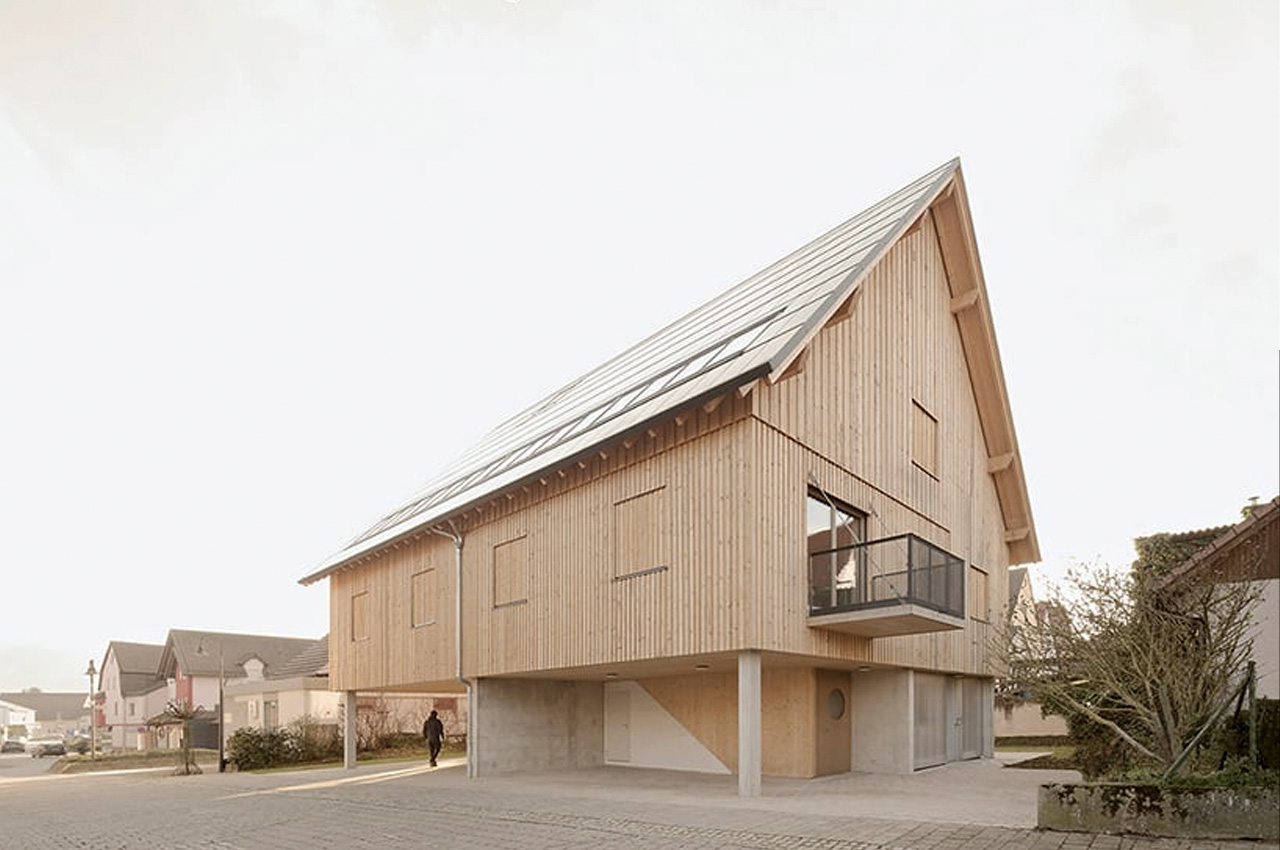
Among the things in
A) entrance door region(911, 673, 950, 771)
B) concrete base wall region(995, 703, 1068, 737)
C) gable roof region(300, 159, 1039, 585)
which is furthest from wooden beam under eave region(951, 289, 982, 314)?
concrete base wall region(995, 703, 1068, 737)

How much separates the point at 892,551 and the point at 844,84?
713cm

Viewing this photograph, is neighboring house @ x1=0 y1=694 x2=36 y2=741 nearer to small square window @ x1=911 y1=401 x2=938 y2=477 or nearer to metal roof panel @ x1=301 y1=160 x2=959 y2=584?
metal roof panel @ x1=301 y1=160 x2=959 y2=584

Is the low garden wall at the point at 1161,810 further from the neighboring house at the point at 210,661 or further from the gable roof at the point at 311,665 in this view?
the neighboring house at the point at 210,661

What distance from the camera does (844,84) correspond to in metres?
15.6

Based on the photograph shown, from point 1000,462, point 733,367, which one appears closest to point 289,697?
point 1000,462

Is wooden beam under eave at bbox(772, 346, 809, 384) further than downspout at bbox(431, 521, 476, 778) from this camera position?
No

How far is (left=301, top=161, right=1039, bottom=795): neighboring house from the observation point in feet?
49.1

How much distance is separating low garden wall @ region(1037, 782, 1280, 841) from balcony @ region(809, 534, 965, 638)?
475 cm

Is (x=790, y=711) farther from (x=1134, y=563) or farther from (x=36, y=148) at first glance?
(x=36, y=148)

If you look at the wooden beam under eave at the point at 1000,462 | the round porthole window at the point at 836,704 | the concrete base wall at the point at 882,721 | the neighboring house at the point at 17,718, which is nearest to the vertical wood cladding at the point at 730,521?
the concrete base wall at the point at 882,721

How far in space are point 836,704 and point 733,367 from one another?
26.5ft

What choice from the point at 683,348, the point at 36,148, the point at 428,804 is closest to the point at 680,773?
the point at 428,804

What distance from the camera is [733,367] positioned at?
14547 mm

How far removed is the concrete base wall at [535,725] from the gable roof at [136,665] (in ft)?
158
